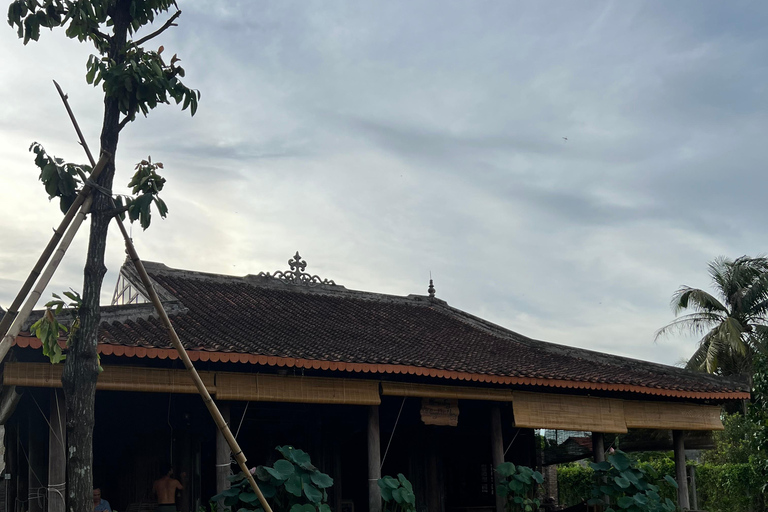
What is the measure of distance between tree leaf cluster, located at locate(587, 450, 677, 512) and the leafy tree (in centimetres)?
799

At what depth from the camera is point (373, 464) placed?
11516mm

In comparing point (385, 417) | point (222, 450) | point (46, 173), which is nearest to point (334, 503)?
point (385, 417)

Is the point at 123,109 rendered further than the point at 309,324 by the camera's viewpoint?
No

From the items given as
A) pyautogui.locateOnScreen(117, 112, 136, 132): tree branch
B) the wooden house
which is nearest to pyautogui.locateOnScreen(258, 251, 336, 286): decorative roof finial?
the wooden house

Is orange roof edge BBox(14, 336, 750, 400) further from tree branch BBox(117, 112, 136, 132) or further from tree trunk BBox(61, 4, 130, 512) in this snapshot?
Answer: tree branch BBox(117, 112, 136, 132)

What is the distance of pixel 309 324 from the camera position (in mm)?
13719

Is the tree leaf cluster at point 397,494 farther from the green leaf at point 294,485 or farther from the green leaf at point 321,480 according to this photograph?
the green leaf at point 294,485

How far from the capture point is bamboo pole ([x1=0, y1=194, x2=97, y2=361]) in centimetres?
663

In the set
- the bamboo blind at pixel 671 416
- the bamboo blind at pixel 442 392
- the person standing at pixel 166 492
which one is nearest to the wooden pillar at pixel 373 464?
the bamboo blind at pixel 442 392

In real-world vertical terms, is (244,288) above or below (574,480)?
→ above

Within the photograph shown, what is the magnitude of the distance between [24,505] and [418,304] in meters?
9.66

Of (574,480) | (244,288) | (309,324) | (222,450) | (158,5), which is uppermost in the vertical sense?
(158,5)

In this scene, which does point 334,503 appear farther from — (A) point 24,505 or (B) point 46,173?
(B) point 46,173

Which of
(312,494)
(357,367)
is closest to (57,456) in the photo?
(312,494)
